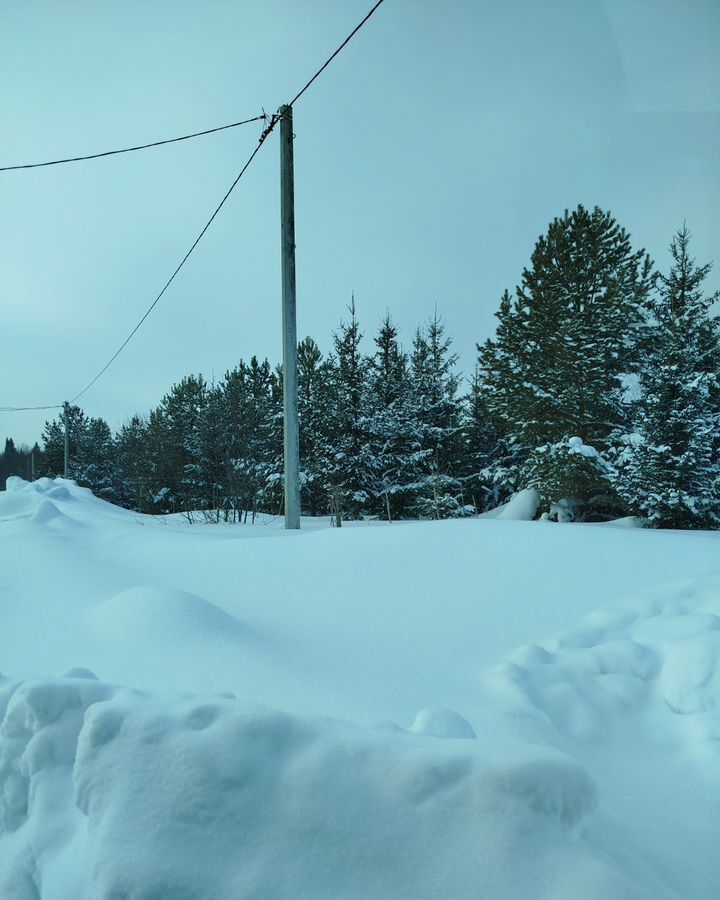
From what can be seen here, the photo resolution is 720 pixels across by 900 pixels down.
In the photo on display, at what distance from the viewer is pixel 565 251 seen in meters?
13.0

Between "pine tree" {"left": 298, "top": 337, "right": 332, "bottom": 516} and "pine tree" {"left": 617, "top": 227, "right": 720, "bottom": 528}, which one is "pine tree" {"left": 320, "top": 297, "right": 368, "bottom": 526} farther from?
"pine tree" {"left": 617, "top": 227, "right": 720, "bottom": 528}

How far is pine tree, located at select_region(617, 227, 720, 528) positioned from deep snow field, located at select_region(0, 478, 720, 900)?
758 centimetres

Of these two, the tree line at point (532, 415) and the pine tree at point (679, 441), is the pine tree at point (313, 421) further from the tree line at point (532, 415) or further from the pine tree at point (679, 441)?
the pine tree at point (679, 441)

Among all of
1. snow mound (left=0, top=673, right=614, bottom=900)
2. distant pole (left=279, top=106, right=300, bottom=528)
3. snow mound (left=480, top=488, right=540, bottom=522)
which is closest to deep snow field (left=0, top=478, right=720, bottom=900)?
snow mound (left=0, top=673, right=614, bottom=900)

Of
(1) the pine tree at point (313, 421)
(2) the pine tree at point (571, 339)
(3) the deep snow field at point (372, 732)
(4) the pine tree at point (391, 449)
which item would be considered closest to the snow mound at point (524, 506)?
(2) the pine tree at point (571, 339)

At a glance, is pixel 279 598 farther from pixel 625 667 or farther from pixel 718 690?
pixel 718 690

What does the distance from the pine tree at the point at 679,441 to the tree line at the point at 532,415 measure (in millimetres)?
32

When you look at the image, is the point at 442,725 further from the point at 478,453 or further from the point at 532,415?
the point at 478,453

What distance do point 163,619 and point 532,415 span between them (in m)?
11.7

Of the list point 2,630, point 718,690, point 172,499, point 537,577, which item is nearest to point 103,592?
point 2,630

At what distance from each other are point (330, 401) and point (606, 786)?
1621cm

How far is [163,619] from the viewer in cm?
192

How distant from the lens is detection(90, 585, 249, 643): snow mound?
73.2 inches

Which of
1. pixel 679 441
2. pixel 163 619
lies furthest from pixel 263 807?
pixel 679 441
